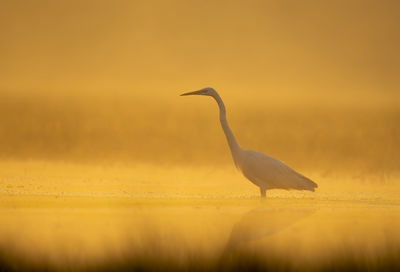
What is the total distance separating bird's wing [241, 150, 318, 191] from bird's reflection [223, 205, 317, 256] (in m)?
1.25

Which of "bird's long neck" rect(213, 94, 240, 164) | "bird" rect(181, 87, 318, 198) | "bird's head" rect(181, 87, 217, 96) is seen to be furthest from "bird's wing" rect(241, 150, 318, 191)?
"bird's head" rect(181, 87, 217, 96)

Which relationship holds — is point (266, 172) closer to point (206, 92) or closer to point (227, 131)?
point (227, 131)

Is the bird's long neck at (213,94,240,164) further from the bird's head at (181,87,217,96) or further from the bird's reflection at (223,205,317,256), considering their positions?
the bird's reflection at (223,205,317,256)

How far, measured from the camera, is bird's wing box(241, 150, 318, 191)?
40.3 ft

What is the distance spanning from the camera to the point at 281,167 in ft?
40.8

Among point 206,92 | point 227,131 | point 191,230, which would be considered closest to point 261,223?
point 191,230

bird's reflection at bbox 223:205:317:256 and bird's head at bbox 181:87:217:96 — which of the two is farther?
bird's head at bbox 181:87:217:96

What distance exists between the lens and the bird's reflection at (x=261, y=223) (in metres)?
7.27

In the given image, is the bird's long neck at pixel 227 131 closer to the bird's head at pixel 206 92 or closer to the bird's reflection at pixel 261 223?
the bird's head at pixel 206 92

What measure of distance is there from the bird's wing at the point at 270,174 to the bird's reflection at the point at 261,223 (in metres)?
1.25

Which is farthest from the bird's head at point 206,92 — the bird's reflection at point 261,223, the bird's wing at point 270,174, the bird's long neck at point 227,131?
the bird's reflection at point 261,223

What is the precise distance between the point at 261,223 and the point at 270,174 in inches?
144

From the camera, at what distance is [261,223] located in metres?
8.71

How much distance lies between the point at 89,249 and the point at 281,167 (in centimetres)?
668
